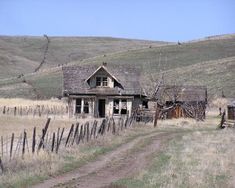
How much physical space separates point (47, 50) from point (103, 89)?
119722 millimetres

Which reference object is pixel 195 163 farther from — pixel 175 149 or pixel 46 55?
pixel 46 55

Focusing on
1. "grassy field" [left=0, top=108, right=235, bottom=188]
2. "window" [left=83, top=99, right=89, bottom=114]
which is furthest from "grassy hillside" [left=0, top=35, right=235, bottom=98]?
"grassy field" [left=0, top=108, right=235, bottom=188]

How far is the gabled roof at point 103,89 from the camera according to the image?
52062mm

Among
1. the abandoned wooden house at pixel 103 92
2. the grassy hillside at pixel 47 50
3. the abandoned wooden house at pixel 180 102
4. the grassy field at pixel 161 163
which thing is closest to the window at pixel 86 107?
the abandoned wooden house at pixel 103 92

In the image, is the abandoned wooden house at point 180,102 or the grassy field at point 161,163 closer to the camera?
the grassy field at point 161,163

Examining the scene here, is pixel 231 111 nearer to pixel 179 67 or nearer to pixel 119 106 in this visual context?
pixel 119 106

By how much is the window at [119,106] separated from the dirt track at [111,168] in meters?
23.8

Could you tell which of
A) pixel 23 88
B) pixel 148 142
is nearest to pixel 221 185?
pixel 148 142

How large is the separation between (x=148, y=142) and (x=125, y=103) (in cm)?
2318

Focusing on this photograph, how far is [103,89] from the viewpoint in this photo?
5253cm

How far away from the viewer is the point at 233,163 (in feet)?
67.9

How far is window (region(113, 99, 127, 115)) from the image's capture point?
5209 centimetres

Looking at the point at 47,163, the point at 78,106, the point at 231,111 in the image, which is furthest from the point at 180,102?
the point at 47,163

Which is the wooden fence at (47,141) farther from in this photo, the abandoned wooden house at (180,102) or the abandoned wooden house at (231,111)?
the abandoned wooden house at (180,102)
